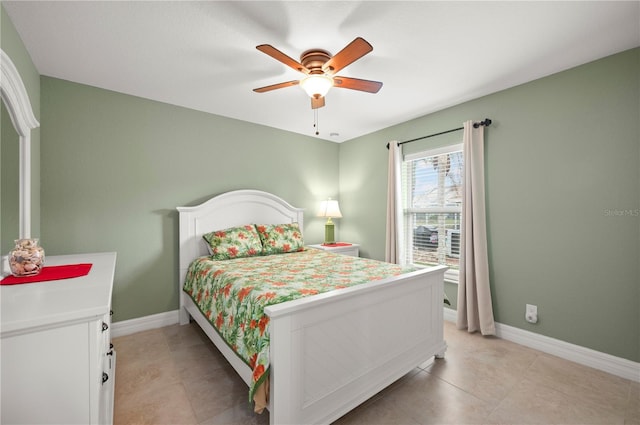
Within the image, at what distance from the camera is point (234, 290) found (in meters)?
1.83

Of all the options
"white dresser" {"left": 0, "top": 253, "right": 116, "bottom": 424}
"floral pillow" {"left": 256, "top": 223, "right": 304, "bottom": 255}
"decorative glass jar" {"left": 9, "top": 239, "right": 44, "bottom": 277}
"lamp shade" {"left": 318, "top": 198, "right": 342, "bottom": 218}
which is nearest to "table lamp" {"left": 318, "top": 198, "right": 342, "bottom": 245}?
"lamp shade" {"left": 318, "top": 198, "right": 342, "bottom": 218}

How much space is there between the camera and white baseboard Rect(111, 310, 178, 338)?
2654 millimetres

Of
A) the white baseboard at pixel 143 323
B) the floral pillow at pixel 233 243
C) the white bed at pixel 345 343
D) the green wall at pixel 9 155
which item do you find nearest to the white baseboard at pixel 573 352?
the white bed at pixel 345 343

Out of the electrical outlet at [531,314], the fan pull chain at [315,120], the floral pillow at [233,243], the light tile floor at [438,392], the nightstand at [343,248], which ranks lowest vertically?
the light tile floor at [438,392]

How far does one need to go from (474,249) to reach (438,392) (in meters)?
1.42

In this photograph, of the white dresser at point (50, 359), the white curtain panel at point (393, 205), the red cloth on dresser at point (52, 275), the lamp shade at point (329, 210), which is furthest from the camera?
the lamp shade at point (329, 210)

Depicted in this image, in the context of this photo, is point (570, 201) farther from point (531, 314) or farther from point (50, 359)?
point (50, 359)

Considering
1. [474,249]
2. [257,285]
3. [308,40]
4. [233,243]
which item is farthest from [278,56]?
[474,249]

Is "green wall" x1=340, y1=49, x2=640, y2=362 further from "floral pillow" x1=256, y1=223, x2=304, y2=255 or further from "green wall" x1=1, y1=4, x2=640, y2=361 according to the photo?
"floral pillow" x1=256, y1=223, x2=304, y2=255

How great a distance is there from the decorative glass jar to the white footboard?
122cm

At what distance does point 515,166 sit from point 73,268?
350cm

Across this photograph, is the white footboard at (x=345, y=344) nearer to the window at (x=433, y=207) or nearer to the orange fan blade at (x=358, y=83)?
the window at (x=433, y=207)

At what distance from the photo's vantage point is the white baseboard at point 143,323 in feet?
8.71

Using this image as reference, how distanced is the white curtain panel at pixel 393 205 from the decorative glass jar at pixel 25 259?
321 centimetres
